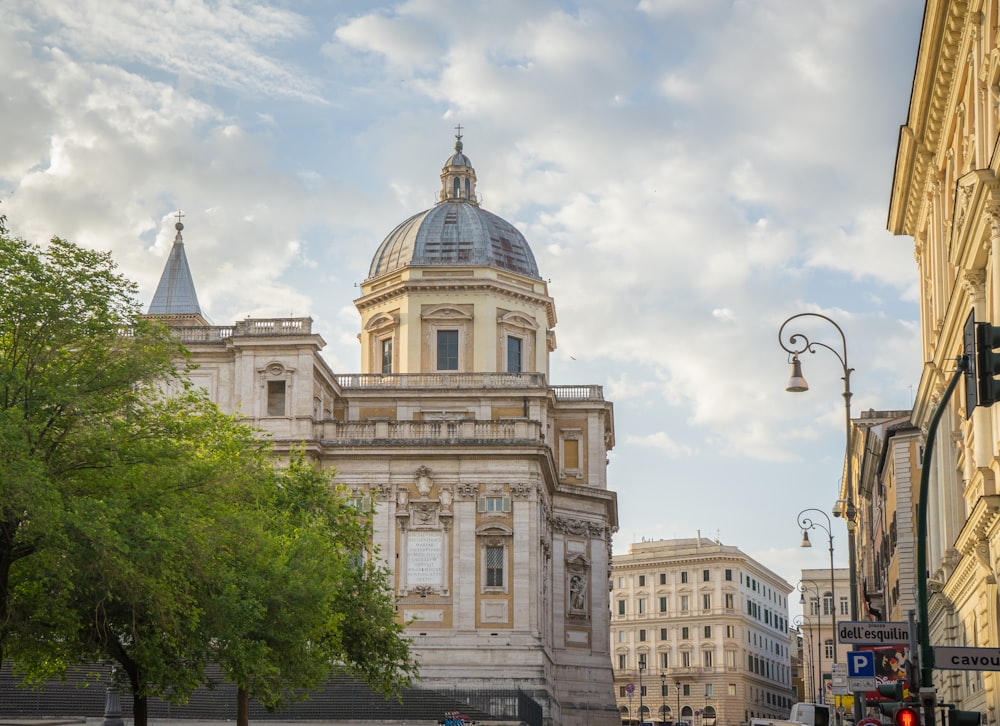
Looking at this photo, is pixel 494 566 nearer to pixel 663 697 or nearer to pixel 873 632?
pixel 873 632

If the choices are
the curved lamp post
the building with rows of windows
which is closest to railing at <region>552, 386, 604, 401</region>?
the building with rows of windows

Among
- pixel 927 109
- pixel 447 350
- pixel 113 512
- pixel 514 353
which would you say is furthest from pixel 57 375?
pixel 514 353

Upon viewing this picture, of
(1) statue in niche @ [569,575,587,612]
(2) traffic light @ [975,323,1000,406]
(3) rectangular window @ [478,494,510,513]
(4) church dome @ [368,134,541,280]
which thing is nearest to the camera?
(2) traffic light @ [975,323,1000,406]

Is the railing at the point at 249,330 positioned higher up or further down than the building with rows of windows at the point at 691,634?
higher up

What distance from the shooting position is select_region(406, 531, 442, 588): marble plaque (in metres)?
73.3

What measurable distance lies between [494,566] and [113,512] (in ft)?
143

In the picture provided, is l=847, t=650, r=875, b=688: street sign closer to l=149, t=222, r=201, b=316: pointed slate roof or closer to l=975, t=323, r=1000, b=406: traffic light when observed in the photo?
l=975, t=323, r=1000, b=406: traffic light

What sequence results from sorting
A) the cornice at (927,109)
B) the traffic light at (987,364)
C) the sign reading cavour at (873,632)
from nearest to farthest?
the traffic light at (987,364) < the sign reading cavour at (873,632) < the cornice at (927,109)

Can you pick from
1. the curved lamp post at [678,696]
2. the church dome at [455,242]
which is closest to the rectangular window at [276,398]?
the church dome at [455,242]

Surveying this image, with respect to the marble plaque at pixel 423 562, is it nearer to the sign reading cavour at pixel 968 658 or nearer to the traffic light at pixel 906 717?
the traffic light at pixel 906 717

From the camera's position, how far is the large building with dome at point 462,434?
7306 cm

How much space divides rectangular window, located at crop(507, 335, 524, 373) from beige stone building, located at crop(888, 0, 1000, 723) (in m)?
40.7

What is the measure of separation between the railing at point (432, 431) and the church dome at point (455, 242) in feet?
45.8

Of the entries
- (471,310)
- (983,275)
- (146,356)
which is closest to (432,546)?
(471,310)
